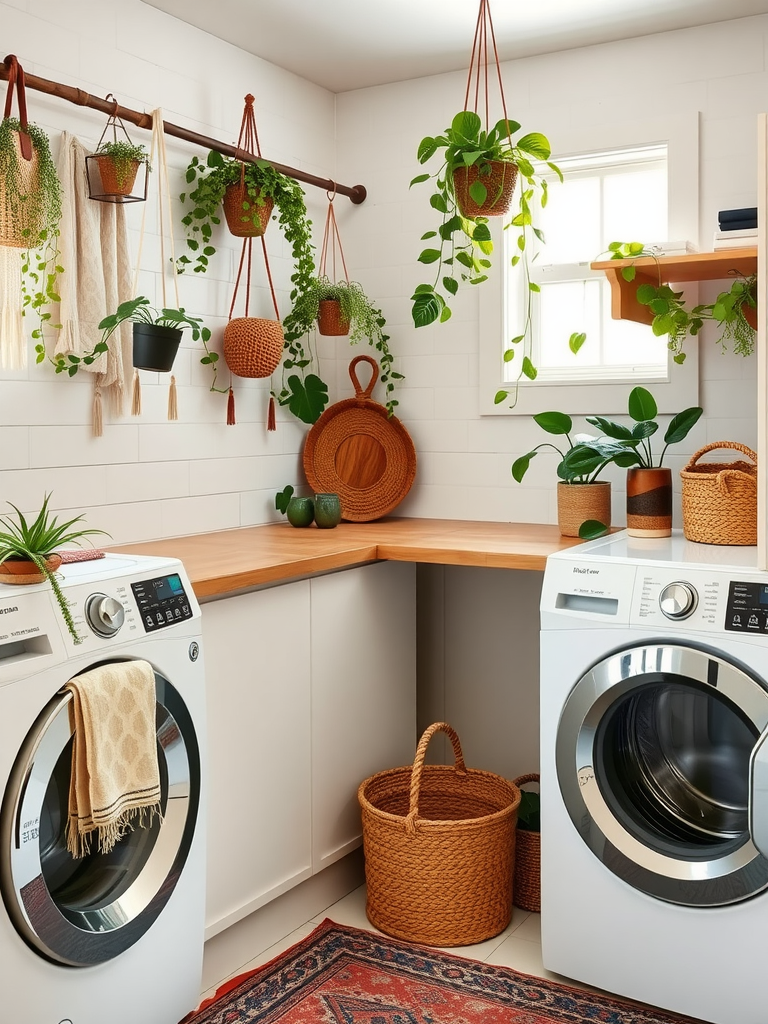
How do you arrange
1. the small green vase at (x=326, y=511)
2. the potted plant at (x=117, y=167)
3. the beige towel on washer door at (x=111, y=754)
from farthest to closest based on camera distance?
1. the small green vase at (x=326, y=511)
2. the potted plant at (x=117, y=167)
3. the beige towel on washer door at (x=111, y=754)

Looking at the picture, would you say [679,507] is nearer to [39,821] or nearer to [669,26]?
[669,26]

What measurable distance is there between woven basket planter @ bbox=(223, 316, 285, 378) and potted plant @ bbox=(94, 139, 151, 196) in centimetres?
60

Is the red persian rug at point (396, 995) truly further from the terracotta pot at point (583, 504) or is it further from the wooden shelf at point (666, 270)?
the wooden shelf at point (666, 270)

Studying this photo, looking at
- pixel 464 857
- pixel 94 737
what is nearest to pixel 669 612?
pixel 464 857

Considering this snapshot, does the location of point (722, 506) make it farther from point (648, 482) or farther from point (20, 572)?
point (20, 572)

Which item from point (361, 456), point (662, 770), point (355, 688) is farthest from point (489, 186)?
point (662, 770)

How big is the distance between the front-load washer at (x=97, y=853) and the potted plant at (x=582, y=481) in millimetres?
1181

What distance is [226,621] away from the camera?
7.89 ft

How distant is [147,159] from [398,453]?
1284 millimetres

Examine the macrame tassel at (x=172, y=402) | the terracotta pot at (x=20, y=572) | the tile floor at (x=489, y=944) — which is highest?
the macrame tassel at (x=172, y=402)

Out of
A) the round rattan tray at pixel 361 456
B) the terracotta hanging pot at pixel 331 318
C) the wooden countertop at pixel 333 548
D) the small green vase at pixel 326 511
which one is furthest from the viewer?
the round rattan tray at pixel 361 456

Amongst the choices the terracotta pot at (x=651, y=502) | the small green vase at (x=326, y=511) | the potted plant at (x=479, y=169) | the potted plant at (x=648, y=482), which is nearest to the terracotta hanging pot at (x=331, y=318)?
the potted plant at (x=479, y=169)

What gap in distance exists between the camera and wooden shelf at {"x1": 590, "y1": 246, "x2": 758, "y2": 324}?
269 cm

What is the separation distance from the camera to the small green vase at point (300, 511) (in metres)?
3.30
